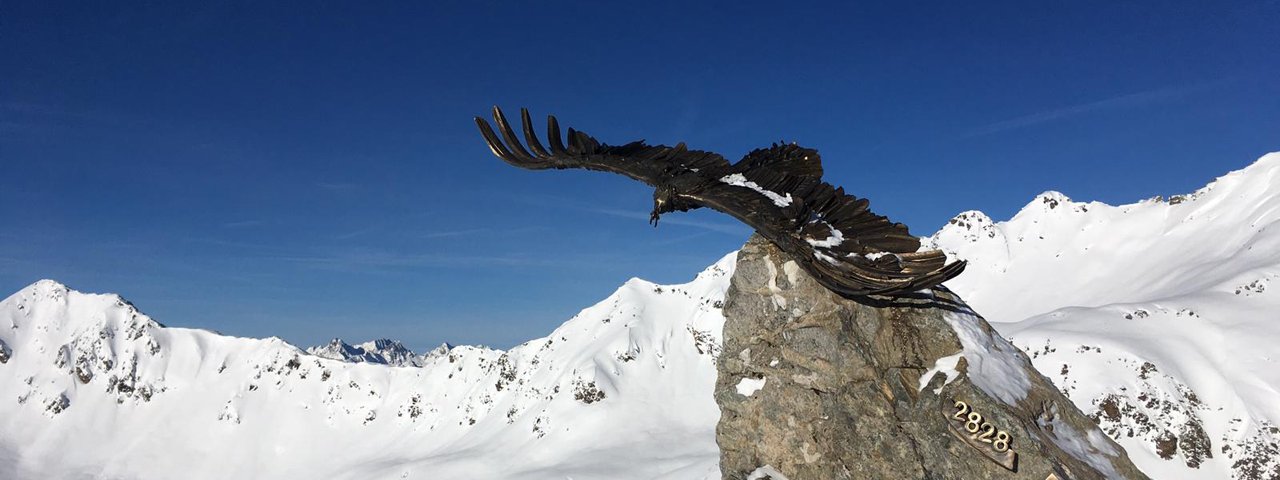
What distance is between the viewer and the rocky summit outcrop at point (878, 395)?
31.2ft

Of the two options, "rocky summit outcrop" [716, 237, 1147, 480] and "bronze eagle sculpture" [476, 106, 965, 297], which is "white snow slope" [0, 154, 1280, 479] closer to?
"rocky summit outcrop" [716, 237, 1147, 480]

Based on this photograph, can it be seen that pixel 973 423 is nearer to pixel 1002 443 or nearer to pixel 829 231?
pixel 1002 443

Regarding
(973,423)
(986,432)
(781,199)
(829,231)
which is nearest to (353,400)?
(781,199)

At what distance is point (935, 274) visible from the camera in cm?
861

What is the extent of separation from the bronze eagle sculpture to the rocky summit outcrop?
102cm

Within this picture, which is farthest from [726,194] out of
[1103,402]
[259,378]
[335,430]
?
[259,378]

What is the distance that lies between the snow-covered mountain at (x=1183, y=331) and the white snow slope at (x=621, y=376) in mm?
121

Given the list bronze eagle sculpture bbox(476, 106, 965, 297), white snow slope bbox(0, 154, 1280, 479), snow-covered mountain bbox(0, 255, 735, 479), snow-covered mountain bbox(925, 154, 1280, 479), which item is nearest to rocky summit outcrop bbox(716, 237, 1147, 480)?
bronze eagle sculpture bbox(476, 106, 965, 297)

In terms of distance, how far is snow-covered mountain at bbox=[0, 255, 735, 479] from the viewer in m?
59.9

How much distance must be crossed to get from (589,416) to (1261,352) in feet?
155

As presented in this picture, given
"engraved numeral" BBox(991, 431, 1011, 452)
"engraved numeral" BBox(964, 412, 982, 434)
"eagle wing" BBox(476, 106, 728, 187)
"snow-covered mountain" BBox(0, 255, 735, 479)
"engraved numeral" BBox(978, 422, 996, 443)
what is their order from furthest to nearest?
"snow-covered mountain" BBox(0, 255, 735, 479) → "eagle wing" BBox(476, 106, 728, 187) → "engraved numeral" BBox(964, 412, 982, 434) → "engraved numeral" BBox(978, 422, 996, 443) → "engraved numeral" BBox(991, 431, 1011, 452)

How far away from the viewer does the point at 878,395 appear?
1047 centimetres

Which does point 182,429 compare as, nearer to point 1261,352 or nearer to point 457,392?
point 457,392

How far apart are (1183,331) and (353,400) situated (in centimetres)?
8643
